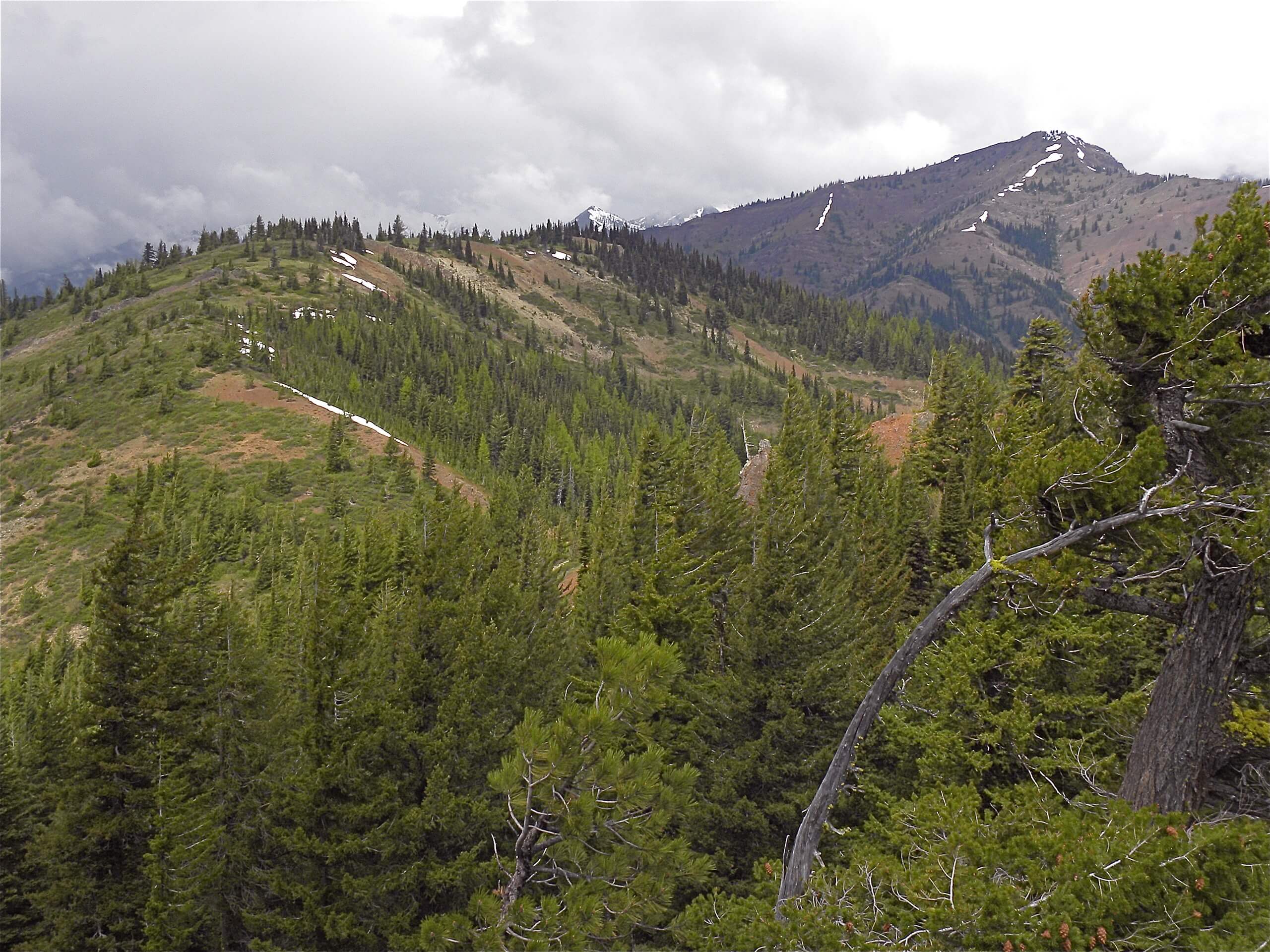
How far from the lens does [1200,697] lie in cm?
754

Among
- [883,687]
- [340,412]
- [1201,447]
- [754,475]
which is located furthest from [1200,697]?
[340,412]

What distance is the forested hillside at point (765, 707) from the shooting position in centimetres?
702

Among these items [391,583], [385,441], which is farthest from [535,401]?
[391,583]

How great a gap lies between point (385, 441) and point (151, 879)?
213ft

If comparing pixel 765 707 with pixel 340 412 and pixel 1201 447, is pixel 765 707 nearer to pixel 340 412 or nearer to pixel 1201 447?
pixel 1201 447

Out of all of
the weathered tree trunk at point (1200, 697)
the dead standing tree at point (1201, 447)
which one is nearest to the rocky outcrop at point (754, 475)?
the dead standing tree at point (1201, 447)

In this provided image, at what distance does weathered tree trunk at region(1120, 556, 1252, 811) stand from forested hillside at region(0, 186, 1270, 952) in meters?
0.03

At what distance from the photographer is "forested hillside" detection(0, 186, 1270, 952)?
7020mm

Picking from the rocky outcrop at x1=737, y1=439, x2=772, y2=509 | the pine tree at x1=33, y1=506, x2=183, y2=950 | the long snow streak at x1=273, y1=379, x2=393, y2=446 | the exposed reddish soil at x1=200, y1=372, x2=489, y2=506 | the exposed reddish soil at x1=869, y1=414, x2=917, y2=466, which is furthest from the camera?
the long snow streak at x1=273, y1=379, x2=393, y2=446

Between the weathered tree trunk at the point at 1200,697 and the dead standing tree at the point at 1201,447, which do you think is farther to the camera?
the weathered tree trunk at the point at 1200,697

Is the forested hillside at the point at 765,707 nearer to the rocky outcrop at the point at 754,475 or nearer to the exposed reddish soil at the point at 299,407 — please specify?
the rocky outcrop at the point at 754,475

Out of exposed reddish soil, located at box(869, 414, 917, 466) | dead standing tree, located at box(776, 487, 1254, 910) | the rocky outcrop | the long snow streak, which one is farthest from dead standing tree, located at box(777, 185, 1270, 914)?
the long snow streak

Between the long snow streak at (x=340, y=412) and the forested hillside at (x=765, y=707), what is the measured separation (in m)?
41.0

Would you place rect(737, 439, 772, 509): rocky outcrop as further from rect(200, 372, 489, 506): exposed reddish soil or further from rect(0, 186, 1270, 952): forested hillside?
rect(200, 372, 489, 506): exposed reddish soil
